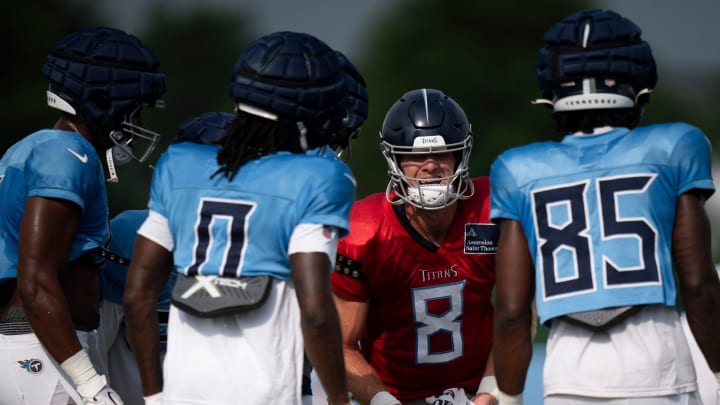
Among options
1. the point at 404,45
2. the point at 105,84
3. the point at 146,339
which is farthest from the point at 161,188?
the point at 404,45

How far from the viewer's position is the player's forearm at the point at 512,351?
3324mm

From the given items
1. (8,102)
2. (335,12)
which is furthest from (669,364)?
(335,12)

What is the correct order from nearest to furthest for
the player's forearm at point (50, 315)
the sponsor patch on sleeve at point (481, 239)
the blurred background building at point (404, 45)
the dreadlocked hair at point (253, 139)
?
the dreadlocked hair at point (253, 139) < the player's forearm at point (50, 315) < the sponsor patch on sleeve at point (481, 239) < the blurred background building at point (404, 45)

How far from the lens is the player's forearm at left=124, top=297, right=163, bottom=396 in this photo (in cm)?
331

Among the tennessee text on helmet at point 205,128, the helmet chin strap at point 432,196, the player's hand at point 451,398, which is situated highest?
the tennessee text on helmet at point 205,128

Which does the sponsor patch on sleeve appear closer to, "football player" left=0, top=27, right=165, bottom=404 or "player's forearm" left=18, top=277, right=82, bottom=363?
"football player" left=0, top=27, right=165, bottom=404

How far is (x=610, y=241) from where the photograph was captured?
10.4ft

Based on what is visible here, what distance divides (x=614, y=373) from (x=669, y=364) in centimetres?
14

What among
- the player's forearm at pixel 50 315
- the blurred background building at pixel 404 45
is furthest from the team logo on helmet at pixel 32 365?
the blurred background building at pixel 404 45

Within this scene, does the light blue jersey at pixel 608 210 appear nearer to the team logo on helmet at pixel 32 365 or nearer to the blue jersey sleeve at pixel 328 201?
the blue jersey sleeve at pixel 328 201

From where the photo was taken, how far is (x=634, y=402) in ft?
10.2

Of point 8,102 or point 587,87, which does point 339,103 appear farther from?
point 8,102

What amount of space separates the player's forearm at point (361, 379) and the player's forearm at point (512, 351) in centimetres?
96

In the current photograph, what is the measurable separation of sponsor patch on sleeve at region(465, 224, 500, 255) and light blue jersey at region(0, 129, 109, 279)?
129cm
